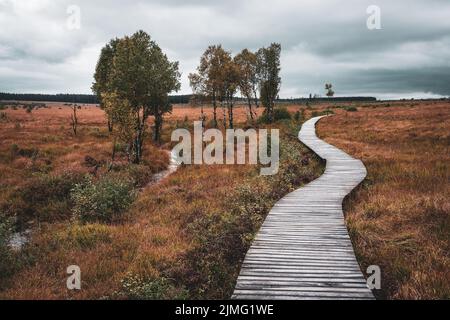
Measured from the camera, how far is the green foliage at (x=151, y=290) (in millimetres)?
8414

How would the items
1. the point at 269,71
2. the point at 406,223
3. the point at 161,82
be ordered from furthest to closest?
1. the point at 269,71
2. the point at 161,82
3. the point at 406,223

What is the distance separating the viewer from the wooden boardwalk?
795cm

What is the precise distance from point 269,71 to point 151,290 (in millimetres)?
52163

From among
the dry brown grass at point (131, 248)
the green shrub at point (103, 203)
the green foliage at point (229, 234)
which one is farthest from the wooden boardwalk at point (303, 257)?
the green shrub at point (103, 203)

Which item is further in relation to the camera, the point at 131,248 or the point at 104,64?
the point at 104,64

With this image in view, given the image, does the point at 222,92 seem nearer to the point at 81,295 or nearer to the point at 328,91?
the point at 81,295

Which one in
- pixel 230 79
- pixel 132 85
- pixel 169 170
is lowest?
pixel 169 170

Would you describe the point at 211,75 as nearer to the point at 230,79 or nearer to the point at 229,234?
the point at 230,79

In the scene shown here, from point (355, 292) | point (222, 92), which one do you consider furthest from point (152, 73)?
point (355, 292)

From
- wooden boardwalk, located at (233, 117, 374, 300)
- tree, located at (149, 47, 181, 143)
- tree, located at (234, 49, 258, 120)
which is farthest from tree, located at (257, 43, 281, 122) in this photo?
wooden boardwalk, located at (233, 117, 374, 300)

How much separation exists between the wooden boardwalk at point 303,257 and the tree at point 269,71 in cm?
4393

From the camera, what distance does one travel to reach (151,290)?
28.8ft

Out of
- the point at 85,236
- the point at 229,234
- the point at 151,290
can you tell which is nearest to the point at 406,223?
the point at 229,234

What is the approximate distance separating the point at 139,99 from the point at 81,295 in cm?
2523
